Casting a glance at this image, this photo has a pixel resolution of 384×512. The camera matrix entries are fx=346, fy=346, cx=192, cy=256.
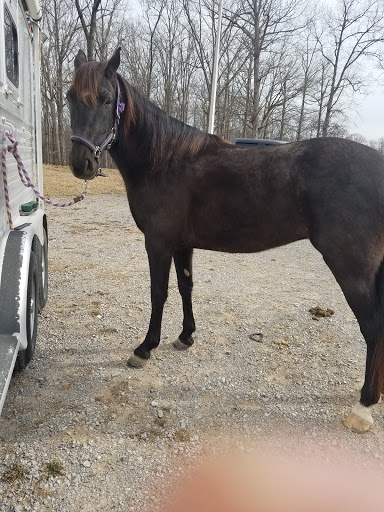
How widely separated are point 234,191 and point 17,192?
60.5 inches

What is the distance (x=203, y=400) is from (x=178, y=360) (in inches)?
20.6

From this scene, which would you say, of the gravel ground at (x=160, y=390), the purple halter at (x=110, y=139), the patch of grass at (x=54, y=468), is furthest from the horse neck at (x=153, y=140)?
the patch of grass at (x=54, y=468)

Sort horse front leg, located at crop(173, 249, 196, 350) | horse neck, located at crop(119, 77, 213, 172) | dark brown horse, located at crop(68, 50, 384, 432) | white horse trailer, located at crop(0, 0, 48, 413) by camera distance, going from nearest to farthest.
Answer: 1. white horse trailer, located at crop(0, 0, 48, 413)
2. dark brown horse, located at crop(68, 50, 384, 432)
3. horse neck, located at crop(119, 77, 213, 172)
4. horse front leg, located at crop(173, 249, 196, 350)

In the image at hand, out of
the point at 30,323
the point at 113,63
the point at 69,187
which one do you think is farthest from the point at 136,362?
the point at 69,187

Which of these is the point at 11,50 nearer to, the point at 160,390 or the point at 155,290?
the point at 155,290

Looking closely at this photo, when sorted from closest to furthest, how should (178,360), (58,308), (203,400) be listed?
(203,400)
(178,360)
(58,308)

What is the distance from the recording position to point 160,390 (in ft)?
8.04

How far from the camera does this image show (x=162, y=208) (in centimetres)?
250

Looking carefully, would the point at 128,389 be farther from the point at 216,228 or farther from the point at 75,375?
the point at 216,228

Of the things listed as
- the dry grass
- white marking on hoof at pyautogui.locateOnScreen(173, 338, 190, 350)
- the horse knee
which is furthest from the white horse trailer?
the dry grass

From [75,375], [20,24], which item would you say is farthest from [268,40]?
[75,375]

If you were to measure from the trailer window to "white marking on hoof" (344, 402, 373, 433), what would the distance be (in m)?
3.13

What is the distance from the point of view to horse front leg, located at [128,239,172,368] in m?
2.59

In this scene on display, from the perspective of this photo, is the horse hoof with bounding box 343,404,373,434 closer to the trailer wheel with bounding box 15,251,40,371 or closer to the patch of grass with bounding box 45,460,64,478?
the patch of grass with bounding box 45,460,64,478
